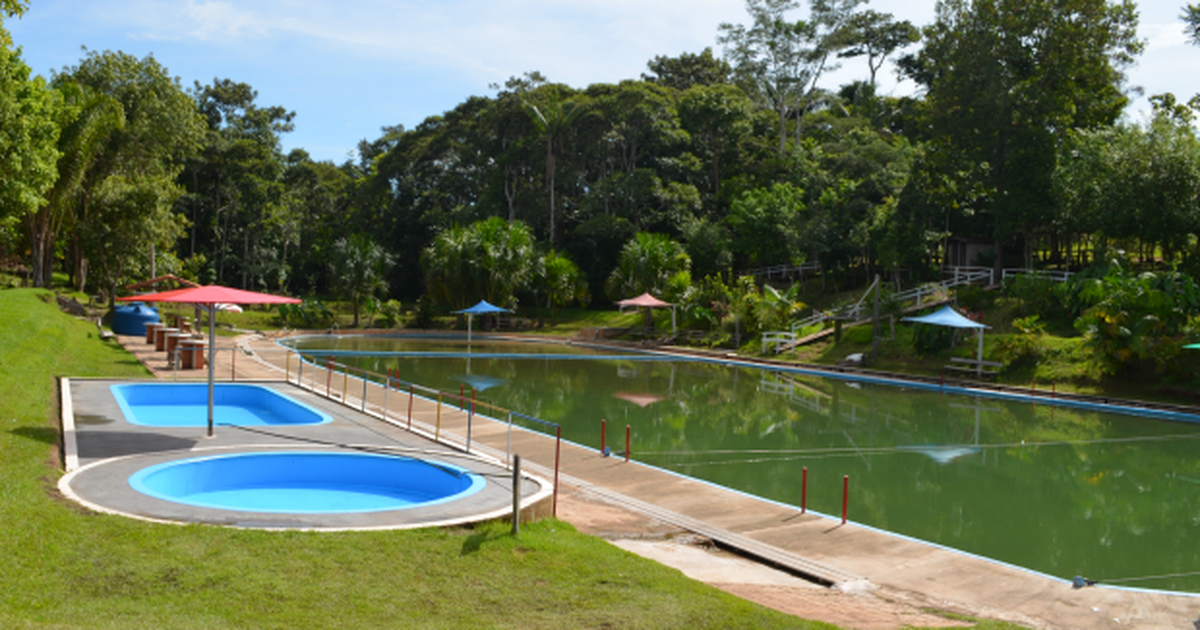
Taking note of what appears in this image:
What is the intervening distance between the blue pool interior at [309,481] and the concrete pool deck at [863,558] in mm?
1985

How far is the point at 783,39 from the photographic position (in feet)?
177

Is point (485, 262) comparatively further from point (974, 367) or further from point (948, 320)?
point (974, 367)

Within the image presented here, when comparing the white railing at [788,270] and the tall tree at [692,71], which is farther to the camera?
the tall tree at [692,71]

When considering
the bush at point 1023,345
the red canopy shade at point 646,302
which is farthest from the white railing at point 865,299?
the red canopy shade at point 646,302

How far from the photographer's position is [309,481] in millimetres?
11773

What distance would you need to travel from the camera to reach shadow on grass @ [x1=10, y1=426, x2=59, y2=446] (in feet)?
35.0

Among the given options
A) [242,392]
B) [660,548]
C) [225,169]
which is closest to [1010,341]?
[660,548]

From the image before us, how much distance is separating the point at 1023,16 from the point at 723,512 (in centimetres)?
3082

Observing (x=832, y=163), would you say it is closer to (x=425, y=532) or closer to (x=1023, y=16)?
(x=1023, y=16)

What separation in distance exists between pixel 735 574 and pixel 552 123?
149 ft

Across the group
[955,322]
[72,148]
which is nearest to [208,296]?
[955,322]

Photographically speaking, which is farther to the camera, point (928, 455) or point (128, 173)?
point (128, 173)

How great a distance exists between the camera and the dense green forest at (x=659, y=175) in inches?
1217

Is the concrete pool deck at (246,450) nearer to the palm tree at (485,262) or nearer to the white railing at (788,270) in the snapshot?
the palm tree at (485,262)
